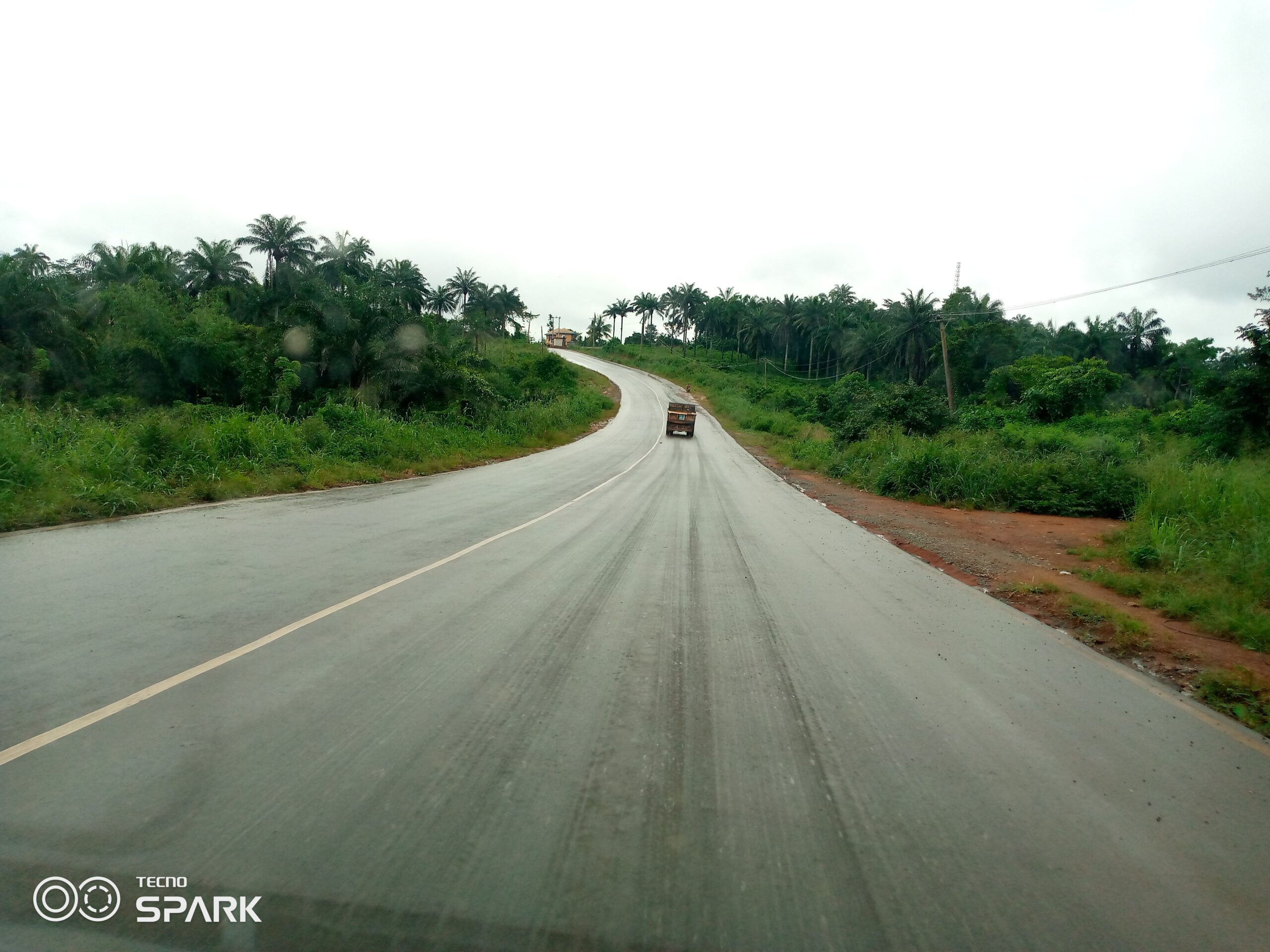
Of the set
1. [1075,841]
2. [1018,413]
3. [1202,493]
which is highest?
[1018,413]

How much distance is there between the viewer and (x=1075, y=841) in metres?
3.14

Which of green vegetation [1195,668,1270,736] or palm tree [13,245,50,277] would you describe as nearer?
green vegetation [1195,668,1270,736]

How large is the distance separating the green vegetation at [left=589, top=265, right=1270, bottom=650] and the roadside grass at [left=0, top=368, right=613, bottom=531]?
1449cm

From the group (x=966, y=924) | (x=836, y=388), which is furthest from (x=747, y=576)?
(x=836, y=388)

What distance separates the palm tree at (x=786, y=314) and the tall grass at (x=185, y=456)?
82.2 m

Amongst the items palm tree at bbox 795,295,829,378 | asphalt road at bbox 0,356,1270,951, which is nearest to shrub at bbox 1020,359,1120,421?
asphalt road at bbox 0,356,1270,951

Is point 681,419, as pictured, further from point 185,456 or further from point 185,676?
point 185,676

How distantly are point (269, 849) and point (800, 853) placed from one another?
2182 mm

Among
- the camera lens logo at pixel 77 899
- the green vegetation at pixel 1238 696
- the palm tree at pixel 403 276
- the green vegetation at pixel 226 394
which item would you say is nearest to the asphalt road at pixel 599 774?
the camera lens logo at pixel 77 899

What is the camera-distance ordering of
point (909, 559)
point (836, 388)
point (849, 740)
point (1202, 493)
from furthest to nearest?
point (836, 388)
point (1202, 493)
point (909, 559)
point (849, 740)

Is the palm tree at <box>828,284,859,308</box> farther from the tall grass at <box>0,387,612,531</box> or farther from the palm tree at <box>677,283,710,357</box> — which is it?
the tall grass at <box>0,387,612,531</box>

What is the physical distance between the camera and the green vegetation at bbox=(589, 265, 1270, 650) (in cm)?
931

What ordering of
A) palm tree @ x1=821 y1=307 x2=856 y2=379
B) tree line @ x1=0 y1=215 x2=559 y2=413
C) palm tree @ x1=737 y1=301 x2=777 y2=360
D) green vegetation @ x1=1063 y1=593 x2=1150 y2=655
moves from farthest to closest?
palm tree @ x1=737 y1=301 x2=777 y2=360 → palm tree @ x1=821 y1=307 x2=856 y2=379 → tree line @ x1=0 y1=215 x2=559 y2=413 → green vegetation @ x1=1063 y1=593 x2=1150 y2=655

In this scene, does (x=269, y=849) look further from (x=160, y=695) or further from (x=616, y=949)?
(x=160, y=695)
